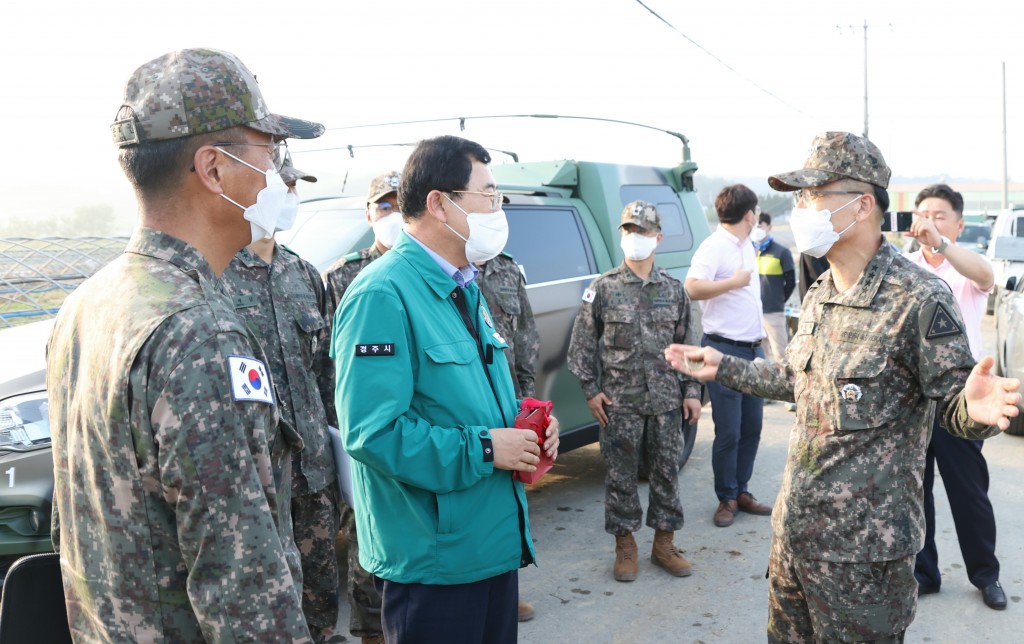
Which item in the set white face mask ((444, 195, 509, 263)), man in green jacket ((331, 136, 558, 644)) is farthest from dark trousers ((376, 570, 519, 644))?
white face mask ((444, 195, 509, 263))

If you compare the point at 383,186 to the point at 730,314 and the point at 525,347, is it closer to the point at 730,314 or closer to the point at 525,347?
the point at 525,347

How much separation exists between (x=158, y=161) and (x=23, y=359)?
249 centimetres

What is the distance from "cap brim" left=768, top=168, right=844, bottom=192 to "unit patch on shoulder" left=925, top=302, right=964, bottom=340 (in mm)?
547

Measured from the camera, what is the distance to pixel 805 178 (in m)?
2.66

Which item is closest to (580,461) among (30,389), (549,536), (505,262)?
(549,536)

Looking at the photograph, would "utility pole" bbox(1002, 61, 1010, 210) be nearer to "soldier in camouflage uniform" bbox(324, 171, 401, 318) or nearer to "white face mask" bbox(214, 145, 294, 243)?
"soldier in camouflage uniform" bbox(324, 171, 401, 318)

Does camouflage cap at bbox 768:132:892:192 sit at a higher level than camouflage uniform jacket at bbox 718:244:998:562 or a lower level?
higher

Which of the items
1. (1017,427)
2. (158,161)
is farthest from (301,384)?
(1017,427)

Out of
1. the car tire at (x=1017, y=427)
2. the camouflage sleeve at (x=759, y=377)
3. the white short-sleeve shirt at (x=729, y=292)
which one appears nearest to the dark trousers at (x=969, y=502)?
the white short-sleeve shirt at (x=729, y=292)

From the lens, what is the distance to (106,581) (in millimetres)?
1297

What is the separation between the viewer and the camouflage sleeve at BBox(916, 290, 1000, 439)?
7.46 feet

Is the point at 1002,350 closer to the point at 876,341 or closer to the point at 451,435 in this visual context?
the point at 876,341

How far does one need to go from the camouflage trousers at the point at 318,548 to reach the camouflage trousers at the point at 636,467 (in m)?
1.78

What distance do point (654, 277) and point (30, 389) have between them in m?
3.17
